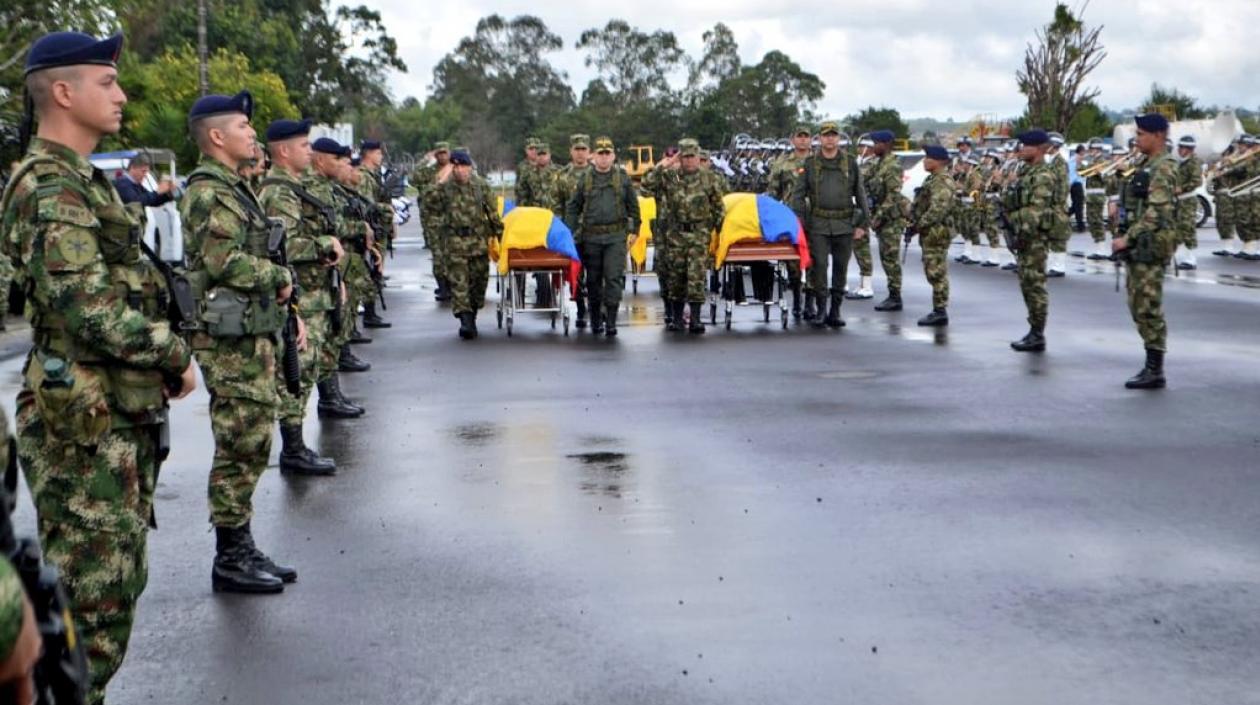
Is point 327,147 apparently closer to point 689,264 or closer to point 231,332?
point 689,264

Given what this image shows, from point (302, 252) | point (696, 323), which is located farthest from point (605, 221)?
point (302, 252)

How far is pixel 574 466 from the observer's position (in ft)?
30.4

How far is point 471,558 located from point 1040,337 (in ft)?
27.5

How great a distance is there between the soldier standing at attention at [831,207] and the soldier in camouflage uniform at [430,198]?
12.7 feet

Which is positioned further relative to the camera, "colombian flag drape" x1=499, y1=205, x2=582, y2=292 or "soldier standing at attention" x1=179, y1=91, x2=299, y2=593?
"colombian flag drape" x1=499, y1=205, x2=582, y2=292

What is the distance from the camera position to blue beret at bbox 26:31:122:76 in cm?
466

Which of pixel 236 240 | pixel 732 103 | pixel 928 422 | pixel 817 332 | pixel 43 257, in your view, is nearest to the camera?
pixel 43 257

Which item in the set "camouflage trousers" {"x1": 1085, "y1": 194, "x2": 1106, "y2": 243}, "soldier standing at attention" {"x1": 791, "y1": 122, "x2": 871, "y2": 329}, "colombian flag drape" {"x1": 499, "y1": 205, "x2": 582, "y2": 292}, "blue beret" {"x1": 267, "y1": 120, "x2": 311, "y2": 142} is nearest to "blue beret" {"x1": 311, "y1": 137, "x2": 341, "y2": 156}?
"blue beret" {"x1": 267, "y1": 120, "x2": 311, "y2": 142}

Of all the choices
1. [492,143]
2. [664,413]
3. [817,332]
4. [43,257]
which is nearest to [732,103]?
[492,143]

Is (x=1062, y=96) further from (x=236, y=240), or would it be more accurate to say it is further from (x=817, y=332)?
(x=236, y=240)

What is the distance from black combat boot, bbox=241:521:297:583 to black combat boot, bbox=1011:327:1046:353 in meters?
8.84

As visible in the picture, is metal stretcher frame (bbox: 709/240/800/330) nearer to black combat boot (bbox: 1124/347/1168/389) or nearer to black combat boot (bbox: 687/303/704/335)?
black combat boot (bbox: 687/303/704/335)

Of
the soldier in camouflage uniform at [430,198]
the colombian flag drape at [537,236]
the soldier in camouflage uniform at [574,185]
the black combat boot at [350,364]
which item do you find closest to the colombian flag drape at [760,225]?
the soldier in camouflage uniform at [574,185]

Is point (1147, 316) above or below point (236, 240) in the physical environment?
below
